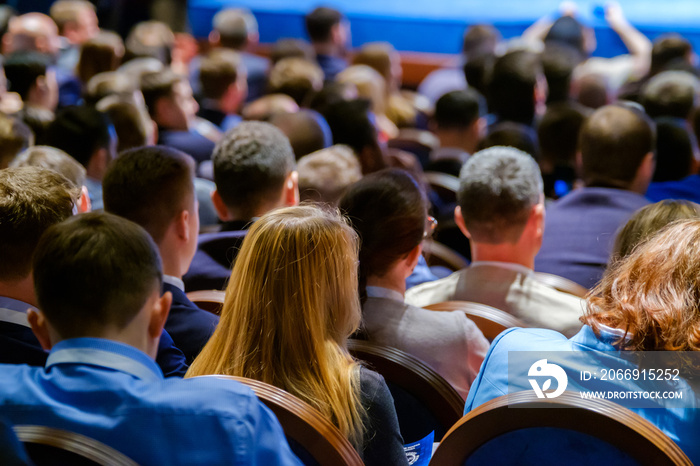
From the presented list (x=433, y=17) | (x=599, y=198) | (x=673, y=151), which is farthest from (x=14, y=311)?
(x=433, y=17)

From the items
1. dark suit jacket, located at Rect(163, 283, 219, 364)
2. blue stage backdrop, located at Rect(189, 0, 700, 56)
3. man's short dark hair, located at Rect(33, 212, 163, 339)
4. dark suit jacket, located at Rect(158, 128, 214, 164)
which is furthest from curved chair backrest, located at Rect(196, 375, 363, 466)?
blue stage backdrop, located at Rect(189, 0, 700, 56)

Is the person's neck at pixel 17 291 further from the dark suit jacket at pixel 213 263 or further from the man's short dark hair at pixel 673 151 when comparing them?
the man's short dark hair at pixel 673 151

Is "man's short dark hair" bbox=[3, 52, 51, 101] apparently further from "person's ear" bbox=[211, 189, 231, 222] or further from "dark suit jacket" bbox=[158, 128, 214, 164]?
"person's ear" bbox=[211, 189, 231, 222]

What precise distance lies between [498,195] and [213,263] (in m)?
0.95

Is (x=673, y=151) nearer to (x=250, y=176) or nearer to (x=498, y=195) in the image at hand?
(x=498, y=195)

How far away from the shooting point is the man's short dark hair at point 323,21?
7.13m

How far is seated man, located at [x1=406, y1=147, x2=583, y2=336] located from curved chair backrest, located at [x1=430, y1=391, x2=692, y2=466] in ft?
3.45

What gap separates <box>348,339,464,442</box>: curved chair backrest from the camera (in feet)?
5.14

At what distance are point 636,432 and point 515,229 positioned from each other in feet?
4.34

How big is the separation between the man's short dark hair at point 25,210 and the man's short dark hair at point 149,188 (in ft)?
0.87

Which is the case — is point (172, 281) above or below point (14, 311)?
below

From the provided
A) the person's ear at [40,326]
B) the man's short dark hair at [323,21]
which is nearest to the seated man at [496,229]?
the person's ear at [40,326]

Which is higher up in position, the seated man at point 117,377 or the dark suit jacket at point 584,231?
the seated man at point 117,377

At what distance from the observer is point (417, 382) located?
5.16ft
